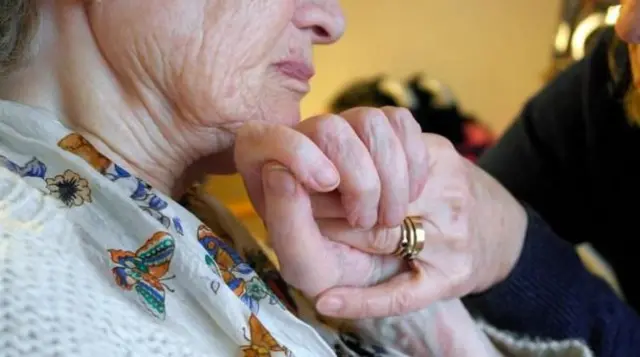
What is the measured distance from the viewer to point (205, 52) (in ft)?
2.40

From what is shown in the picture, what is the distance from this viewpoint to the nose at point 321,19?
0.80 meters

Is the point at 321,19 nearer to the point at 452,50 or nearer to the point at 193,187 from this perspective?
the point at 193,187

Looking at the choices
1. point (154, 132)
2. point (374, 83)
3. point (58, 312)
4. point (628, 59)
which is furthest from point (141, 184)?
point (374, 83)

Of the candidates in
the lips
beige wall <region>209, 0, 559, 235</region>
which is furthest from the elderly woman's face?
beige wall <region>209, 0, 559, 235</region>

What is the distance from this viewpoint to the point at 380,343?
81cm

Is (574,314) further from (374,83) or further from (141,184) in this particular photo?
(374,83)

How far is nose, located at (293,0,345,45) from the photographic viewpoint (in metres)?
0.80

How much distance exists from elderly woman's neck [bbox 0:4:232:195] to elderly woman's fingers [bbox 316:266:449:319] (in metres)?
0.18

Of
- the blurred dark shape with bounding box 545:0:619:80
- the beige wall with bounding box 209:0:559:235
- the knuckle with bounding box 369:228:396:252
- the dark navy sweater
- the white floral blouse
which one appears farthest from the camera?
the beige wall with bounding box 209:0:559:235

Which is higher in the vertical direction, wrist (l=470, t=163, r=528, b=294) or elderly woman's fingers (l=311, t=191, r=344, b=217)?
elderly woman's fingers (l=311, t=191, r=344, b=217)

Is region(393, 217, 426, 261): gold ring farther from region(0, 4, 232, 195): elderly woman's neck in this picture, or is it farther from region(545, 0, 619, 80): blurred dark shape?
region(545, 0, 619, 80): blurred dark shape

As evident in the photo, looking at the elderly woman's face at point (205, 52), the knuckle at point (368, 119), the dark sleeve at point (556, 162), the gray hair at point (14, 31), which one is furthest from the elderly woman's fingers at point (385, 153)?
the dark sleeve at point (556, 162)

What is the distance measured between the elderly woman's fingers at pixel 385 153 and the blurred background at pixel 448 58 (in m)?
2.16

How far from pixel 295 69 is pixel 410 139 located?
16 centimetres
